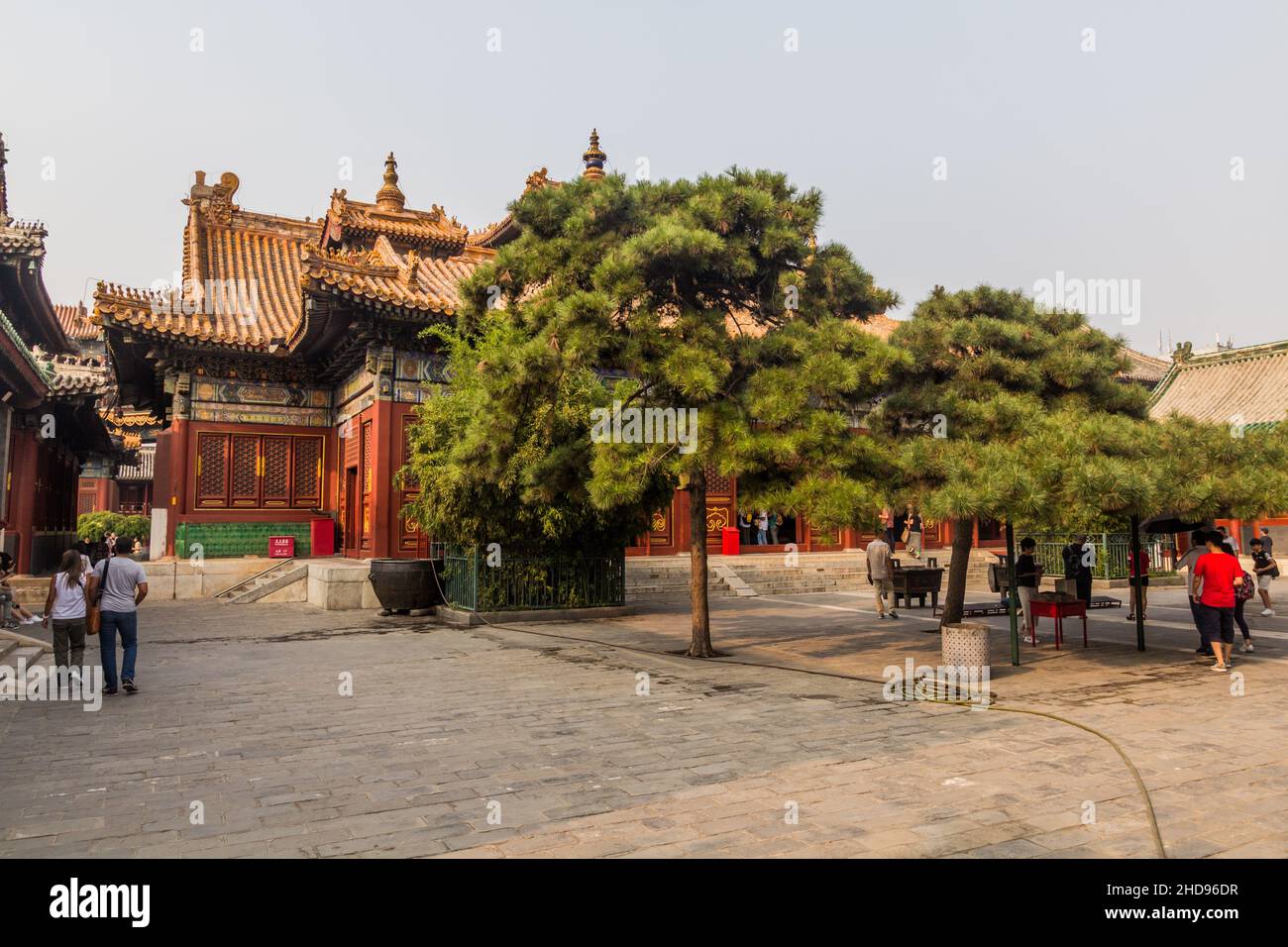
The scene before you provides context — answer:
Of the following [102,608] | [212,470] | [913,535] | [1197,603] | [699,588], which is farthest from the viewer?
[913,535]

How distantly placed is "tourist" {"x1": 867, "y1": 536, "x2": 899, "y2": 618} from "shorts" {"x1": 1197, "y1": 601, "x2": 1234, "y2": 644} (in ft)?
16.7

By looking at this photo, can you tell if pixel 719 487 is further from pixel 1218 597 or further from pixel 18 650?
pixel 18 650

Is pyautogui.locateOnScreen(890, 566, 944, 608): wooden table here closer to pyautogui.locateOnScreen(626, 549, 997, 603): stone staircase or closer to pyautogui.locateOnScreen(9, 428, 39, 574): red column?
pyautogui.locateOnScreen(626, 549, 997, 603): stone staircase

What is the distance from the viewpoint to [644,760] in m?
5.46

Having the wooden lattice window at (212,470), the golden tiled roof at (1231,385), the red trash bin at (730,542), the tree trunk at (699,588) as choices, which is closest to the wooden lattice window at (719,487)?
the red trash bin at (730,542)

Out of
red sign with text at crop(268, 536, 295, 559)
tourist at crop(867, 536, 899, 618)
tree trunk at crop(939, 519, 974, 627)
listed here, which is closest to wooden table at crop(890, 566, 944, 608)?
tourist at crop(867, 536, 899, 618)

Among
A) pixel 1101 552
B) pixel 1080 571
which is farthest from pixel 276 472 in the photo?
pixel 1101 552

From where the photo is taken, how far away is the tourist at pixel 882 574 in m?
14.0

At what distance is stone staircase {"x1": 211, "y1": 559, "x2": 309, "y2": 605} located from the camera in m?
17.4

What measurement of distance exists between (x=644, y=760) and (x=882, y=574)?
9.49 m

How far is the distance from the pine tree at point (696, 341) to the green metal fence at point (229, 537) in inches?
451

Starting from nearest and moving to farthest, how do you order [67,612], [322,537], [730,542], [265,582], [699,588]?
1. [67,612]
2. [699,588]
3. [265,582]
4. [322,537]
5. [730,542]
